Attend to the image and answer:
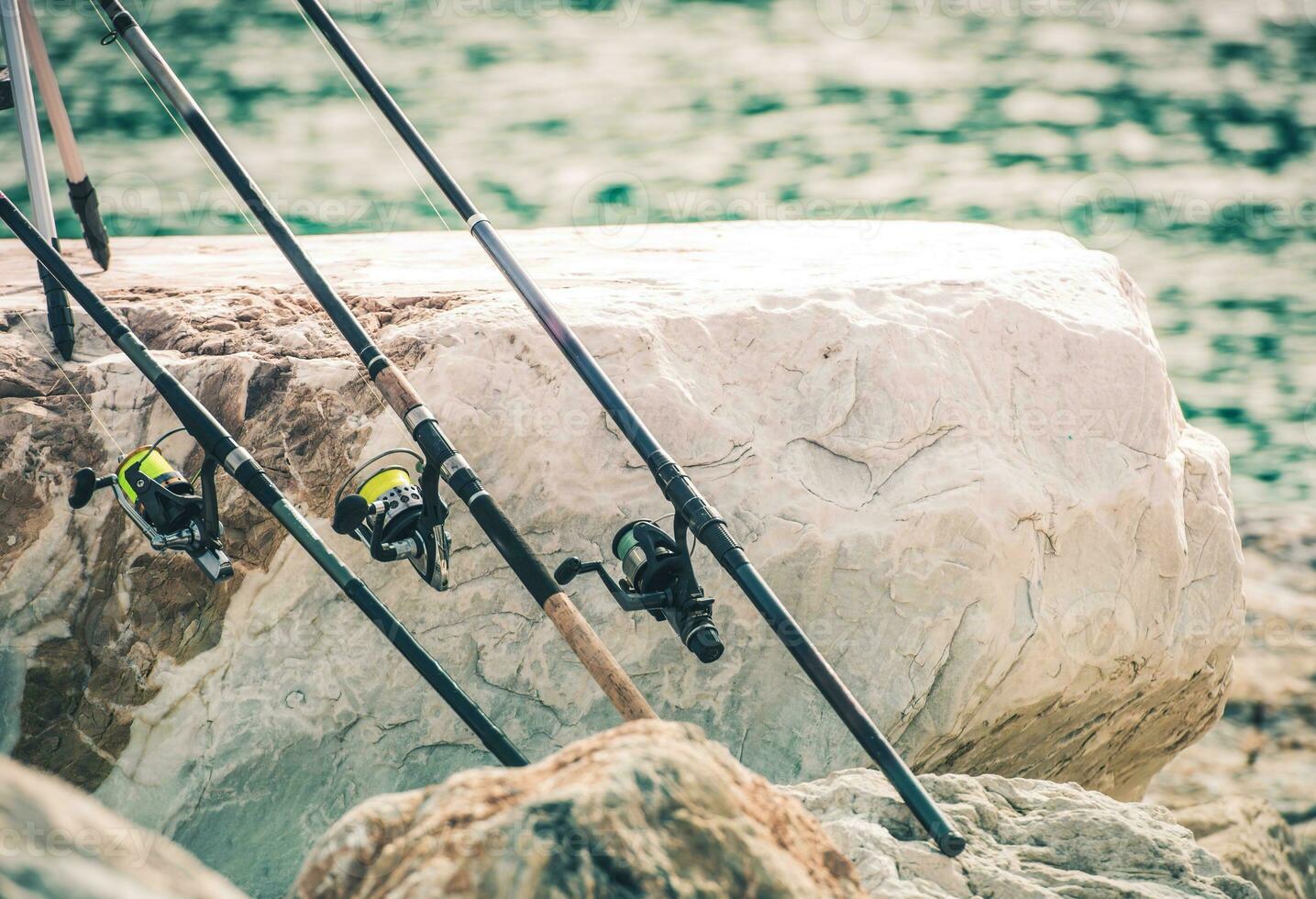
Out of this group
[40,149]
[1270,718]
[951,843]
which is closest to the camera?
[951,843]

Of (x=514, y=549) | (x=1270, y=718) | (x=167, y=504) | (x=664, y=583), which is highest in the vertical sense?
(x=167, y=504)

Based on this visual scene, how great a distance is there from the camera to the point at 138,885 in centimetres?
183

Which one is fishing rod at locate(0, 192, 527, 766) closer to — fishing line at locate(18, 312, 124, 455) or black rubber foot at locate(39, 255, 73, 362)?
fishing line at locate(18, 312, 124, 455)

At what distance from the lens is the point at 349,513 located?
3469 millimetres

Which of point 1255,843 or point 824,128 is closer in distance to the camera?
point 1255,843

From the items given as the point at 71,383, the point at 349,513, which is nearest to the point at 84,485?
the point at 71,383

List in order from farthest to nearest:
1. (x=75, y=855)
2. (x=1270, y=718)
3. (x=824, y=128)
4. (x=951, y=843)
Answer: (x=824, y=128)
(x=1270, y=718)
(x=951, y=843)
(x=75, y=855)

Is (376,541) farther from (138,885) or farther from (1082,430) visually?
(1082,430)

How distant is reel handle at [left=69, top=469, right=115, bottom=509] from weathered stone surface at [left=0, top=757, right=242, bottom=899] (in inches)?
72.5

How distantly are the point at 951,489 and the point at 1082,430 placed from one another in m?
0.62

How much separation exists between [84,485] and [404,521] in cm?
90

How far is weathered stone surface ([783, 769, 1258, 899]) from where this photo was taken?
3023 millimetres

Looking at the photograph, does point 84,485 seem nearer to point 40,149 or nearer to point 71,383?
point 71,383

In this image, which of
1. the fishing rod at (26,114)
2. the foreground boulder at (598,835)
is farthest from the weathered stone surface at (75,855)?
the fishing rod at (26,114)
